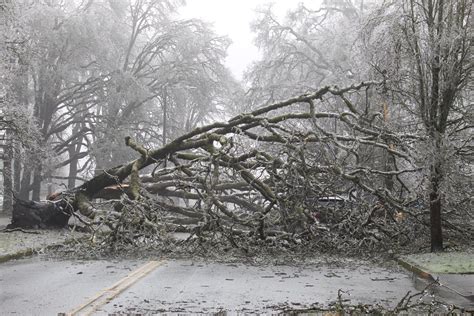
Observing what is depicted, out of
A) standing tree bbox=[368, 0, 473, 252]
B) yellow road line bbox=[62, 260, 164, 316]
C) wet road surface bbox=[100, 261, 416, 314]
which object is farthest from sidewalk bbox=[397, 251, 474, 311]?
yellow road line bbox=[62, 260, 164, 316]

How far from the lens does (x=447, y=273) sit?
30.0 feet

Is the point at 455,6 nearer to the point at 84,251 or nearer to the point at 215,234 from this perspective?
the point at 215,234

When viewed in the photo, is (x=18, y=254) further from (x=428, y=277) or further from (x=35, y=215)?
(x=428, y=277)

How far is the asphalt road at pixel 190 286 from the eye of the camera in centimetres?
695

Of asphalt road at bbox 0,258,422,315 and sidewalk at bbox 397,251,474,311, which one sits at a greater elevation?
sidewalk at bbox 397,251,474,311

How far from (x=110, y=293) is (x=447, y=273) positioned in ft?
16.8

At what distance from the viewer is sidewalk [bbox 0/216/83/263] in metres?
12.1

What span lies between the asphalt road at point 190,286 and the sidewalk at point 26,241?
596 millimetres

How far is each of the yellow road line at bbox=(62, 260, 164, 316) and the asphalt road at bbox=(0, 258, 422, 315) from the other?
8 cm

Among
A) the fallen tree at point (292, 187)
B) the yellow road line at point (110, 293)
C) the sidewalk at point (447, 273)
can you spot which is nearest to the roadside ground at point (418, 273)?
the sidewalk at point (447, 273)

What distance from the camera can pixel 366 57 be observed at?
41.7ft

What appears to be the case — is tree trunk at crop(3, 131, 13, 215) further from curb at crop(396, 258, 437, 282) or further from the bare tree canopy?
curb at crop(396, 258, 437, 282)

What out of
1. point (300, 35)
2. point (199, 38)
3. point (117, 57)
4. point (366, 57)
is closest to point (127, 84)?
point (117, 57)

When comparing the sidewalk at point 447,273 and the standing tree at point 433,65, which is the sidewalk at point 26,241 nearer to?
the sidewalk at point 447,273
